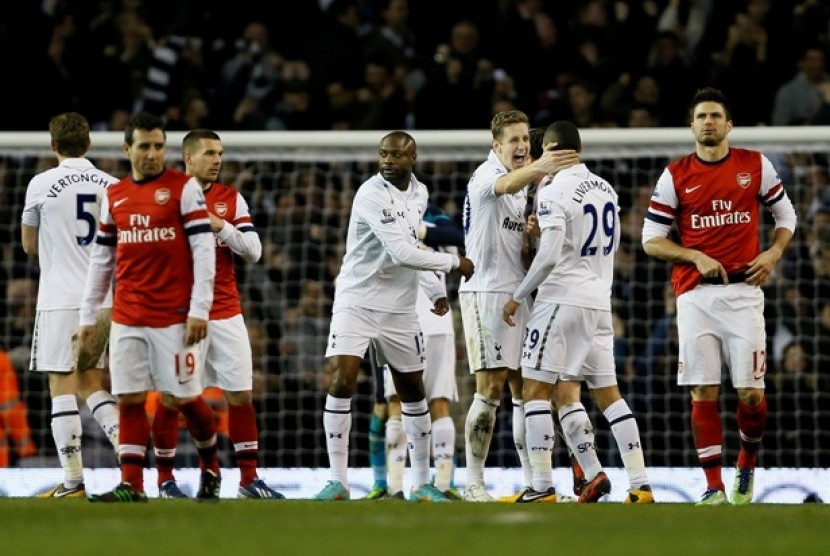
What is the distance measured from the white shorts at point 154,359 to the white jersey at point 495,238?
8.06 ft

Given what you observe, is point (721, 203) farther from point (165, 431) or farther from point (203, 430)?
point (165, 431)

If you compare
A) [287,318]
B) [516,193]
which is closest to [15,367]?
[287,318]

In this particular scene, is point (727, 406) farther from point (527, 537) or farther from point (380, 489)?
point (527, 537)

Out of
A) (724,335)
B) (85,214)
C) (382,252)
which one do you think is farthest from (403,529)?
(85,214)

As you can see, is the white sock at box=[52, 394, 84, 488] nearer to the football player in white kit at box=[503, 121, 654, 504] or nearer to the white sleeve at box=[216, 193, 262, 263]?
the white sleeve at box=[216, 193, 262, 263]

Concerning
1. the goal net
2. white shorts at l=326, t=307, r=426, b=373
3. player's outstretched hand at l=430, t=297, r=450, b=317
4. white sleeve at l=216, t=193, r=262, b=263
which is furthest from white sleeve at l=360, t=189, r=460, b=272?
the goal net

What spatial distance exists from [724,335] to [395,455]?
2841 millimetres

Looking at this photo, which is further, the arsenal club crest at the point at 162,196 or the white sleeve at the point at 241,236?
the white sleeve at the point at 241,236

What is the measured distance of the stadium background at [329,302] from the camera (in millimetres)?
13578

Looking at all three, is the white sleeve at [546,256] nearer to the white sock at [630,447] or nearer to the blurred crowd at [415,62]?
the white sock at [630,447]

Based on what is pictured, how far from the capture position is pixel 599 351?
10.2 m

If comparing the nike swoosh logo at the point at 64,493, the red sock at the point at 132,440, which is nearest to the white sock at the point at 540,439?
the red sock at the point at 132,440

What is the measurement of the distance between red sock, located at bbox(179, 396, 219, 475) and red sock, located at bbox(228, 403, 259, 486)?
1555 millimetres

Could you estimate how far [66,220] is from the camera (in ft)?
34.4
